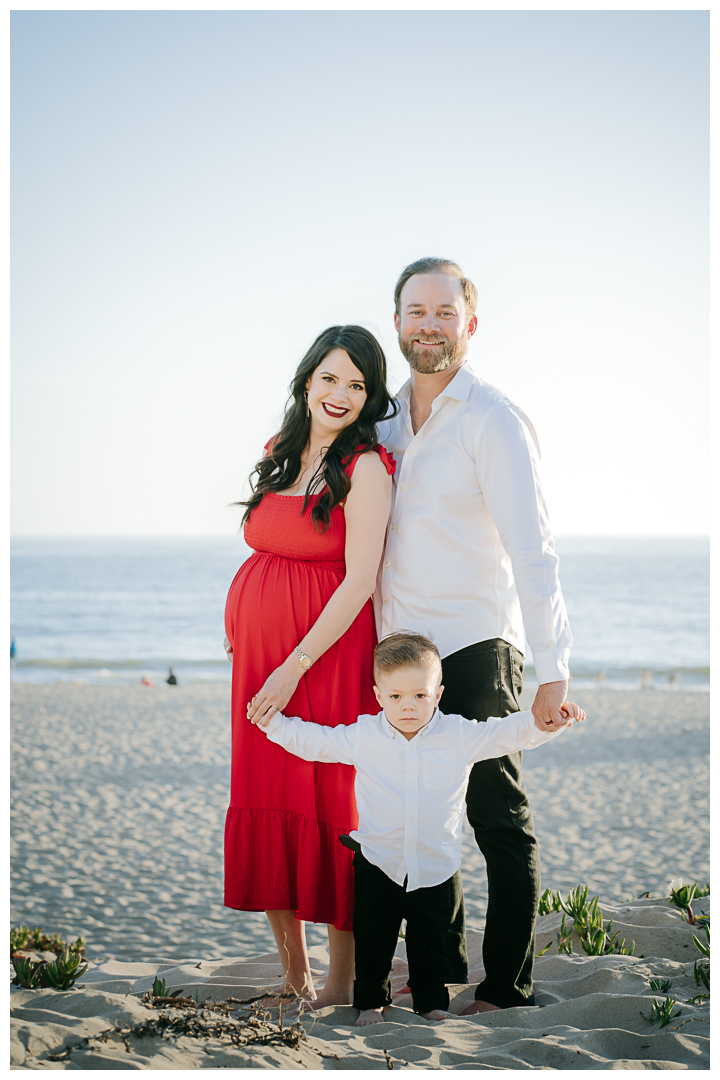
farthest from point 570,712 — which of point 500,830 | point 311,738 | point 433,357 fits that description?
point 433,357

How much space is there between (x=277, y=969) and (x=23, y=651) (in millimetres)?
22372

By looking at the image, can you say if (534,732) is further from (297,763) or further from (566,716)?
(297,763)

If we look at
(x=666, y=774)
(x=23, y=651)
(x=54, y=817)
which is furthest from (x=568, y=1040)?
(x=23, y=651)

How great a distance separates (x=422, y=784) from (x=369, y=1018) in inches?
32.5

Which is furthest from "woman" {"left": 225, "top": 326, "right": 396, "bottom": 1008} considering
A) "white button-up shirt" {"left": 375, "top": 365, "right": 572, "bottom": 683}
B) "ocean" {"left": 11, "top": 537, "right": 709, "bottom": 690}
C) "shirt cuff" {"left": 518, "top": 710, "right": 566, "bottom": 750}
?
"ocean" {"left": 11, "top": 537, "right": 709, "bottom": 690}

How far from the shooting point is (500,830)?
299cm

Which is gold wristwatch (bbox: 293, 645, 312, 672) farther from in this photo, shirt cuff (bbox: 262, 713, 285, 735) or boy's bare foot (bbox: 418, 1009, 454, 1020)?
boy's bare foot (bbox: 418, 1009, 454, 1020)

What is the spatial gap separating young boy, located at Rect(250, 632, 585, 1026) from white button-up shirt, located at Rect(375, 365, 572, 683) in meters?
0.20

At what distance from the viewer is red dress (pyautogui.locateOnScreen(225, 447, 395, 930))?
3.03 m

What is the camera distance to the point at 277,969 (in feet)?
12.3

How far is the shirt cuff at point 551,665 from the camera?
9.15 ft

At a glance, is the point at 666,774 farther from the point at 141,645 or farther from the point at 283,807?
the point at 141,645

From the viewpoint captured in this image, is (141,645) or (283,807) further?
(141,645)

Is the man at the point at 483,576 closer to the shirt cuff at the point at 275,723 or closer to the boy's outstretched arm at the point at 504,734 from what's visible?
the boy's outstretched arm at the point at 504,734
